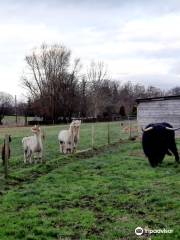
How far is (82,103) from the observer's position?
280ft

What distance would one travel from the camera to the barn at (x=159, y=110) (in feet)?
98.4

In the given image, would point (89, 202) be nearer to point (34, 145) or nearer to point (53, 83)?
point (34, 145)

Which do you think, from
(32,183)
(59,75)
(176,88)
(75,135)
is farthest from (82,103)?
(32,183)

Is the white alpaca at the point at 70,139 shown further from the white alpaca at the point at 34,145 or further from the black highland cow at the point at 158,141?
the black highland cow at the point at 158,141

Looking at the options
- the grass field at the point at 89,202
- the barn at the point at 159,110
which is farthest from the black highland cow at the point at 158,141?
the barn at the point at 159,110

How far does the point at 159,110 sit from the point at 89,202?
22.9 metres

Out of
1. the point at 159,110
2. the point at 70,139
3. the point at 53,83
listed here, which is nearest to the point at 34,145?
the point at 70,139

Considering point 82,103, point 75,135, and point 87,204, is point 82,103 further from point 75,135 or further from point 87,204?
point 87,204

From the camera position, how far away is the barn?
30.0m

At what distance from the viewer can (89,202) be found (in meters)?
8.84

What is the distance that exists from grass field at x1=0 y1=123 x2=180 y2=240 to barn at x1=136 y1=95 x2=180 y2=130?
636 inches

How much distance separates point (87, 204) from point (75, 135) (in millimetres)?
11049

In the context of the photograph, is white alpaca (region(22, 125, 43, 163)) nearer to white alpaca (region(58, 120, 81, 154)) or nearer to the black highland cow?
white alpaca (region(58, 120, 81, 154))

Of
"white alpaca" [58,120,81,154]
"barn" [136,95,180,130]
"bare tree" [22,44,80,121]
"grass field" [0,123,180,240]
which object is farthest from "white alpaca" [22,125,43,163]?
"bare tree" [22,44,80,121]
